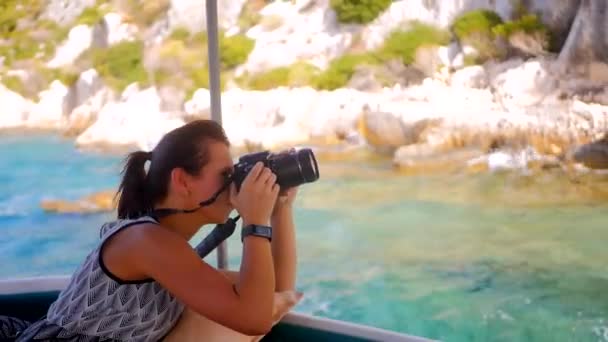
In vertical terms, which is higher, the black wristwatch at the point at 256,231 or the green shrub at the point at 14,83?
the green shrub at the point at 14,83

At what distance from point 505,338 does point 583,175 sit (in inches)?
44.9

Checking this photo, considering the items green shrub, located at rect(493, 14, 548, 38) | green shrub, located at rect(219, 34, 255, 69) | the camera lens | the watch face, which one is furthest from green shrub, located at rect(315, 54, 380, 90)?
the watch face

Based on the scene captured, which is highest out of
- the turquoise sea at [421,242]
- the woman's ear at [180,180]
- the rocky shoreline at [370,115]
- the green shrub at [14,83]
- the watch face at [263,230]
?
the green shrub at [14,83]

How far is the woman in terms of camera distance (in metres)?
1.20

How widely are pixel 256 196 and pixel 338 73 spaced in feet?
14.2

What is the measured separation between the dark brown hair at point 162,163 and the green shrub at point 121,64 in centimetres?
435

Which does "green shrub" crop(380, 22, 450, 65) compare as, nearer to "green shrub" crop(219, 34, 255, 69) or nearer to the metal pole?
"green shrub" crop(219, 34, 255, 69)

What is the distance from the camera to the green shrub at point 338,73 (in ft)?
18.0

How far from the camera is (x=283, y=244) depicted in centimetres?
156

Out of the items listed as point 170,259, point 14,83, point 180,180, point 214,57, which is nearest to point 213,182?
point 180,180

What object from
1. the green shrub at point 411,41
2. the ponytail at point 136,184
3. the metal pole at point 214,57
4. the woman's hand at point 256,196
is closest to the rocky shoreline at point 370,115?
the green shrub at point 411,41

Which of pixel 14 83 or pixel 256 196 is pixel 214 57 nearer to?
pixel 256 196

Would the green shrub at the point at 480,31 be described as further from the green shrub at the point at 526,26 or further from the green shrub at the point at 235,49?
the green shrub at the point at 235,49

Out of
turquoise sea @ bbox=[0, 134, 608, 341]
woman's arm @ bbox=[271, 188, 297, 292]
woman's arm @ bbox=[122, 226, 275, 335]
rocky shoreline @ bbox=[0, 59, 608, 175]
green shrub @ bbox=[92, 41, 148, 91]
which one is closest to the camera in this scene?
woman's arm @ bbox=[122, 226, 275, 335]
